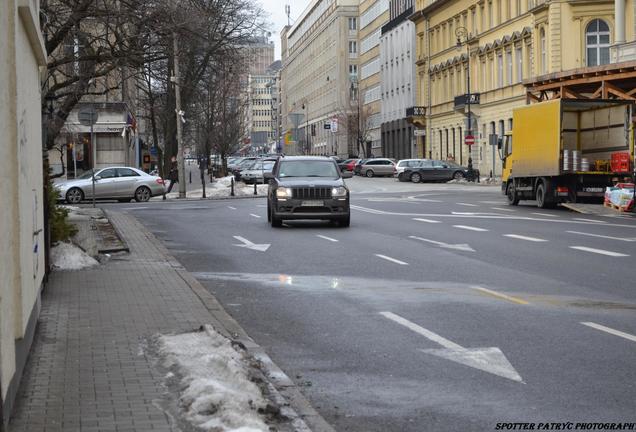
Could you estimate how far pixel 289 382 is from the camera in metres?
7.96

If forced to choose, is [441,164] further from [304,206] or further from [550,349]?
[550,349]

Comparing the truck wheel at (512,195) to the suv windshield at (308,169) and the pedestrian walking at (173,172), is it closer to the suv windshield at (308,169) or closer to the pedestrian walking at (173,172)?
the suv windshield at (308,169)

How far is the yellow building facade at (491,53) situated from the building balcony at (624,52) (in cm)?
268

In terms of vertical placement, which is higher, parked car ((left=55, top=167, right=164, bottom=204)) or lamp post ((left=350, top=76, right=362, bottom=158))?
lamp post ((left=350, top=76, right=362, bottom=158))

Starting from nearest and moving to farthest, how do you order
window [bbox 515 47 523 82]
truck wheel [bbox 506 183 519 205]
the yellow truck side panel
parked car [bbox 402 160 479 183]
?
the yellow truck side panel → truck wheel [bbox 506 183 519 205] → window [bbox 515 47 523 82] → parked car [bbox 402 160 479 183]

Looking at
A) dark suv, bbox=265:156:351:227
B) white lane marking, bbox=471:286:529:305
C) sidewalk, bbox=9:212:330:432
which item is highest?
dark suv, bbox=265:156:351:227

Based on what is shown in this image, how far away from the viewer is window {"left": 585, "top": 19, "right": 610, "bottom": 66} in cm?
6391

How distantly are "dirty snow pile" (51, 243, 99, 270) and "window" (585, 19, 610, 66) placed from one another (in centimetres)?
5154

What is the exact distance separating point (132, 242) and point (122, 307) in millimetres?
9233

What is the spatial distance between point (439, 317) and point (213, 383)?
4422 millimetres

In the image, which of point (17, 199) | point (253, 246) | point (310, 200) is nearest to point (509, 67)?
point (310, 200)

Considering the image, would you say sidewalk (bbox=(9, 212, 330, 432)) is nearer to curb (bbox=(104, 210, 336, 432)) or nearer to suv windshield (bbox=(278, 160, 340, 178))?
curb (bbox=(104, 210, 336, 432))

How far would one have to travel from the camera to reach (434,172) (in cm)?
7169

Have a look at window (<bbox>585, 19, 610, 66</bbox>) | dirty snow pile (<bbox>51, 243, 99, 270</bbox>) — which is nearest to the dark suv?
dirty snow pile (<bbox>51, 243, 99, 270</bbox>)
